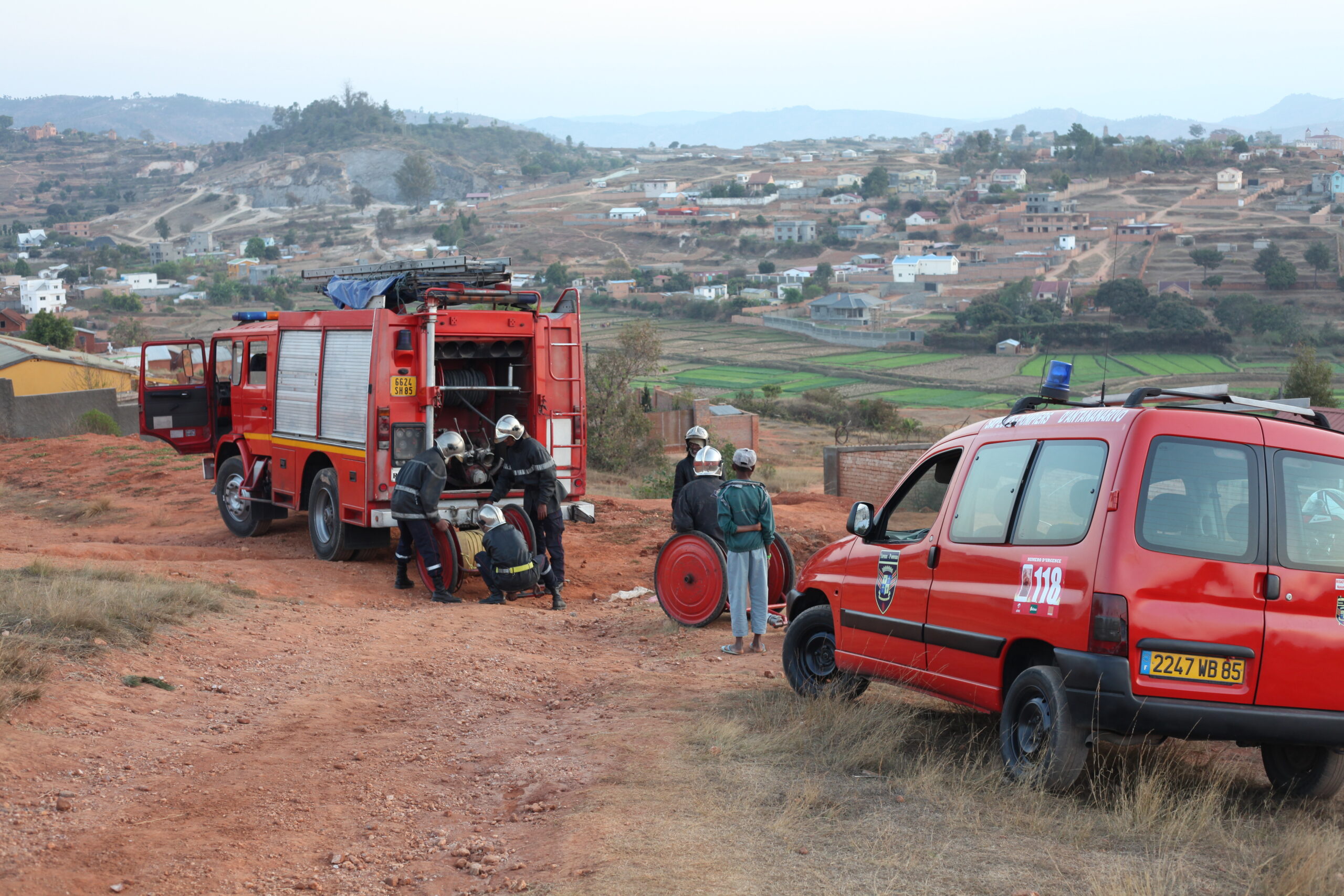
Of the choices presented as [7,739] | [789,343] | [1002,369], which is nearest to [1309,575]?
[7,739]

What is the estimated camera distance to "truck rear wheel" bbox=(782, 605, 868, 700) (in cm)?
738

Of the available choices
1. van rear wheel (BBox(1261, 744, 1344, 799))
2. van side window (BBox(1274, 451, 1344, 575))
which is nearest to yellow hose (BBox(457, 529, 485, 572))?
van rear wheel (BBox(1261, 744, 1344, 799))

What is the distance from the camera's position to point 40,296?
107438mm

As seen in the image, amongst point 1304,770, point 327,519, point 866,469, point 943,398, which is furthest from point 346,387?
point 943,398

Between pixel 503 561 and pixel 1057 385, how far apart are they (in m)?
6.51

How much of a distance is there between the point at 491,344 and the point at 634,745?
7.39 m

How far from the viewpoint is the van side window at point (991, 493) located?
232 inches

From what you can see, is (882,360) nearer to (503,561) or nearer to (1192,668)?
(503,561)

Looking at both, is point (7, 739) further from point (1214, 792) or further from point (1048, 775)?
point (1214, 792)

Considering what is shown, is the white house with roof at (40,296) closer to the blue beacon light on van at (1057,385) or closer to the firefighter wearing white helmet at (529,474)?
the firefighter wearing white helmet at (529,474)

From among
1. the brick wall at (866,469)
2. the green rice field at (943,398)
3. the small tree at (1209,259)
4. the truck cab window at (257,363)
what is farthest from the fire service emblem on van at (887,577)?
the small tree at (1209,259)

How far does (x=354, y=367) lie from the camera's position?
1224cm

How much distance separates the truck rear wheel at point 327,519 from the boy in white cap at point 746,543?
540 cm

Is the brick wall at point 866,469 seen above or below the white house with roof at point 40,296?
below
